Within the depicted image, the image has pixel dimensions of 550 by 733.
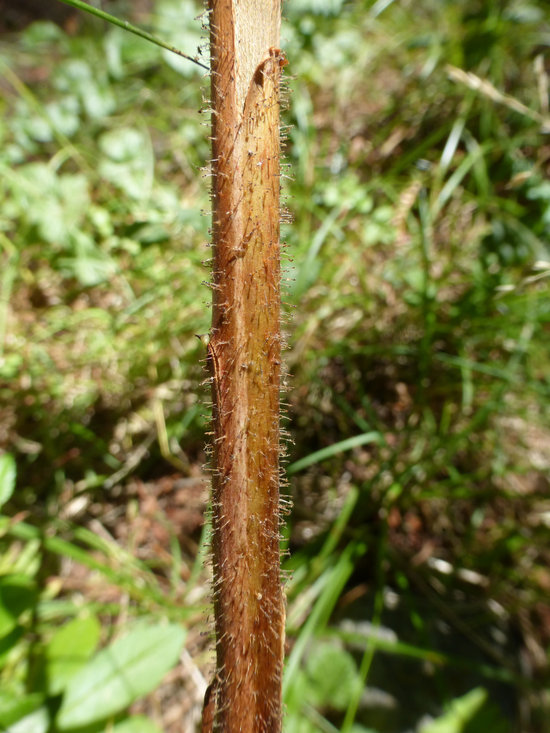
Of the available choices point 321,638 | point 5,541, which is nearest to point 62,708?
point 5,541

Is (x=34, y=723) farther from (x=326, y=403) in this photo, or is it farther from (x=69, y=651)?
(x=326, y=403)

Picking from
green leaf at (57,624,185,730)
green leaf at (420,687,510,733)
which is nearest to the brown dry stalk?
green leaf at (57,624,185,730)

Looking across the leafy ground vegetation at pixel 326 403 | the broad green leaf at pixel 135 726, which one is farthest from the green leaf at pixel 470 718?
the broad green leaf at pixel 135 726

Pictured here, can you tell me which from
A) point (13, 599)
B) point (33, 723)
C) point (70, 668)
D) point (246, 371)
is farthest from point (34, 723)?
point (246, 371)

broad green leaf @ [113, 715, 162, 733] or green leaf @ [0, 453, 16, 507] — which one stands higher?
green leaf @ [0, 453, 16, 507]

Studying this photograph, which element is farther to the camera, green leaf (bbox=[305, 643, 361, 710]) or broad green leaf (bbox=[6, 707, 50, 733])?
green leaf (bbox=[305, 643, 361, 710])

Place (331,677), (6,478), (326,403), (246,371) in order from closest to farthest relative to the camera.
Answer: (246,371) → (6,478) → (331,677) → (326,403)

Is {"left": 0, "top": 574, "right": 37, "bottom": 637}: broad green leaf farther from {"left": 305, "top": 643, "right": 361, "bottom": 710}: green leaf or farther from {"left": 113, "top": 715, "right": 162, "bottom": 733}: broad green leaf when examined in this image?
{"left": 305, "top": 643, "right": 361, "bottom": 710}: green leaf

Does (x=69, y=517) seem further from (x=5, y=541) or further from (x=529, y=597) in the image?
(x=529, y=597)
